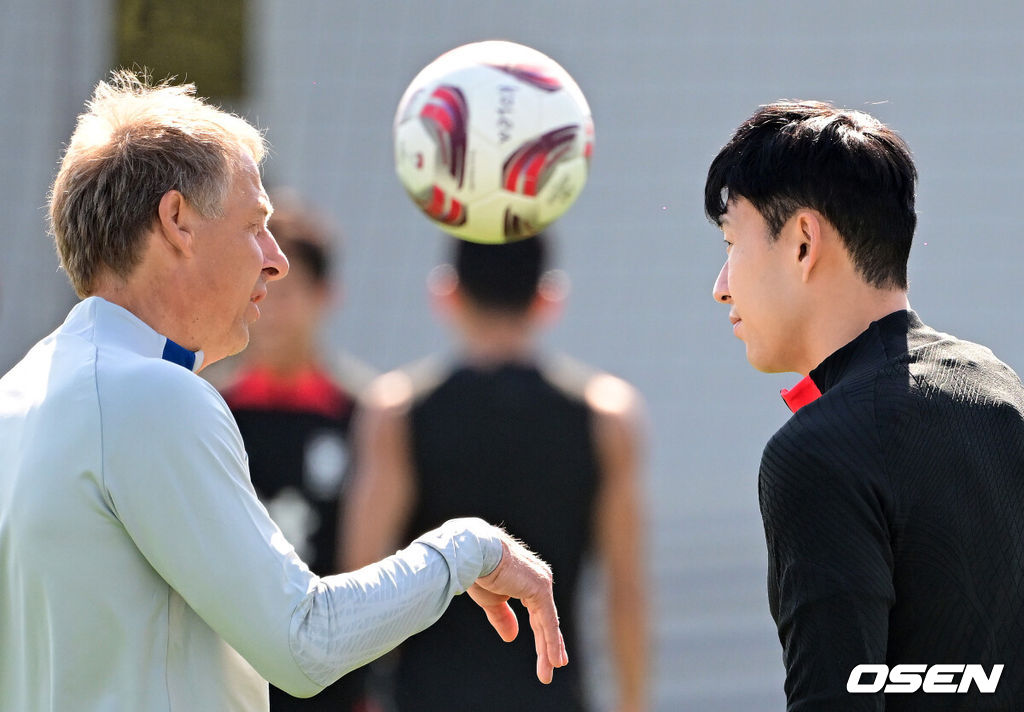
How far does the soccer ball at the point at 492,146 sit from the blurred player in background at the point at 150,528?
1.28 m

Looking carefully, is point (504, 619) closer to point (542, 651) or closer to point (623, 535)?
point (542, 651)

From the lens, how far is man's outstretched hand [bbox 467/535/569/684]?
74.4 inches

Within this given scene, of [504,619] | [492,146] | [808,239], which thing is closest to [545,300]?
[492,146]

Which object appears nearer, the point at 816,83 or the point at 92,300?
the point at 92,300

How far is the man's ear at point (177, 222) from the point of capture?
1.84 metres

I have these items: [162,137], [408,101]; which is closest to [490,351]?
[408,101]

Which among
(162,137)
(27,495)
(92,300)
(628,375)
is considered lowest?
(628,375)

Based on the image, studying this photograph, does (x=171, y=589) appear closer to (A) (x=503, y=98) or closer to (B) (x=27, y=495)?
(B) (x=27, y=495)

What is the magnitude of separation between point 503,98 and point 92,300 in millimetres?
1542

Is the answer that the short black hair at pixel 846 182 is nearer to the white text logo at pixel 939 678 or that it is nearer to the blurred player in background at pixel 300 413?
the white text logo at pixel 939 678

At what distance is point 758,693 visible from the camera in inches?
287

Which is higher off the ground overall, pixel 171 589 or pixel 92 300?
pixel 92 300

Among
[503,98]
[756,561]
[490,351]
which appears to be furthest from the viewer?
[756,561]

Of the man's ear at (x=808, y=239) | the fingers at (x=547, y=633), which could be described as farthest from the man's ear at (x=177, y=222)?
the man's ear at (x=808, y=239)
